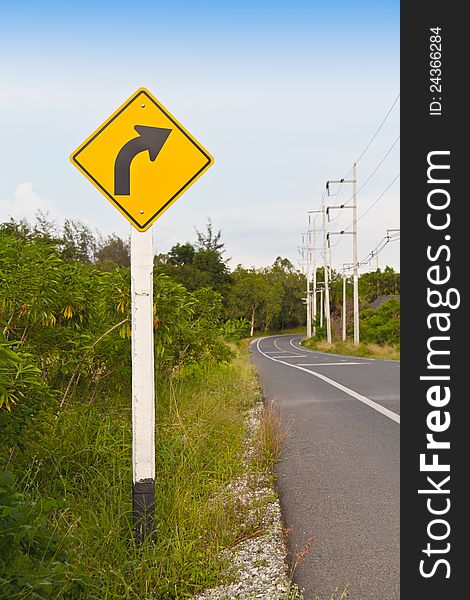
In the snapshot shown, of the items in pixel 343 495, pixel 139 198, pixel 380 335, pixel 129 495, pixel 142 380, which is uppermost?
pixel 139 198

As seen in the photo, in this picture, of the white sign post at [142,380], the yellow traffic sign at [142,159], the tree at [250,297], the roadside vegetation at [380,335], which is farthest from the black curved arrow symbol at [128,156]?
the tree at [250,297]

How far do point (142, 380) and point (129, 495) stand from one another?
1.05 m

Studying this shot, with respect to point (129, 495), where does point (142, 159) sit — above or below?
above

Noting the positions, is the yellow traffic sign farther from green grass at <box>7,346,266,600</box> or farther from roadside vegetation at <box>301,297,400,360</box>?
roadside vegetation at <box>301,297,400,360</box>

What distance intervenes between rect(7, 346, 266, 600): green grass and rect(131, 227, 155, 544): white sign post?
0.15 metres

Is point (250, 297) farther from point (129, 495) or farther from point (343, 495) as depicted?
point (129, 495)

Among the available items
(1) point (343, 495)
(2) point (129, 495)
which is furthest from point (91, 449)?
(1) point (343, 495)

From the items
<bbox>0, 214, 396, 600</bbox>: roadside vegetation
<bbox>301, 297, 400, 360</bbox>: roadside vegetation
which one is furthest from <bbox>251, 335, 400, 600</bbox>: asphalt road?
<bbox>301, 297, 400, 360</bbox>: roadside vegetation

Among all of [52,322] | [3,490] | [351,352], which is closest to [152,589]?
[3,490]

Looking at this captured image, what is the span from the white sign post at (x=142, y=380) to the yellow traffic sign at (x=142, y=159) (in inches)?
7.9

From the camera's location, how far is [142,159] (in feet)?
13.1

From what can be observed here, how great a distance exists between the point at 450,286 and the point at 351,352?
112 feet

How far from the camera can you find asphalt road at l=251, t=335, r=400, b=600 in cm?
381

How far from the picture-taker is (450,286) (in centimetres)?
388
